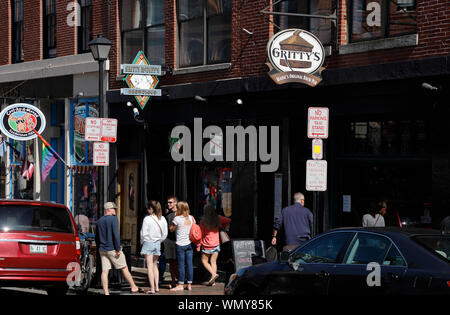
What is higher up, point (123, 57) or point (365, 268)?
point (123, 57)

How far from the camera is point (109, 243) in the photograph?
47.3ft

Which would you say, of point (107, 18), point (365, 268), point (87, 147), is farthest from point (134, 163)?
point (365, 268)

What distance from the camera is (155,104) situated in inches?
797

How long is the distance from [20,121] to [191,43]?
482 centimetres

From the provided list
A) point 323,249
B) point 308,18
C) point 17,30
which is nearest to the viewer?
point 323,249

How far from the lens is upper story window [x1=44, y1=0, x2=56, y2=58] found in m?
24.2

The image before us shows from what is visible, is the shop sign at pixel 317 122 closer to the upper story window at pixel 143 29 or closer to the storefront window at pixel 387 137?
the storefront window at pixel 387 137

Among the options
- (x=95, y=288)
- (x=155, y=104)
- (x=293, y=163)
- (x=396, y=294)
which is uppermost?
(x=155, y=104)

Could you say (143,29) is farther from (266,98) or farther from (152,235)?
(152,235)

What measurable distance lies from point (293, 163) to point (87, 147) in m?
7.79

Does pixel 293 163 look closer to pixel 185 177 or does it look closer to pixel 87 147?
pixel 185 177

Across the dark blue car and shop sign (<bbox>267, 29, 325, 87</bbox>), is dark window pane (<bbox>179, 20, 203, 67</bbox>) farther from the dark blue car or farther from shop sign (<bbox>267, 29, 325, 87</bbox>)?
the dark blue car

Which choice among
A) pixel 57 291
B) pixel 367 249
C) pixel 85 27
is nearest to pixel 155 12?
pixel 85 27

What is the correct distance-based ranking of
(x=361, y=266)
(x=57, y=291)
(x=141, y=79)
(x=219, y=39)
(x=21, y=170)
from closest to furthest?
(x=361, y=266) → (x=57, y=291) → (x=219, y=39) → (x=141, y=79) → (x=21, y=170)
